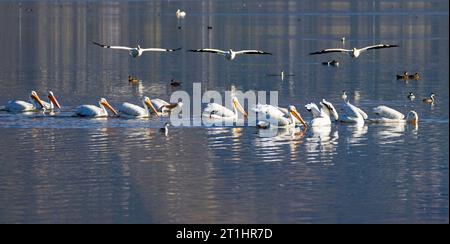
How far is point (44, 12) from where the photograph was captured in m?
92.3

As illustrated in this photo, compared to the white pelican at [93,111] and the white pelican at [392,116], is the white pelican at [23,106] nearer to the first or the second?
the white pelican at [93,111]

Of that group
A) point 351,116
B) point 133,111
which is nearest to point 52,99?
point 133,111

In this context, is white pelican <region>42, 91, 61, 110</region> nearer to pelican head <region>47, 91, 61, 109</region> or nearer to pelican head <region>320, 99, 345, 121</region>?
pelican head <region>47, 91, 61, 109</region>

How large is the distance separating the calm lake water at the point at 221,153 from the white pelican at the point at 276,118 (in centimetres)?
35

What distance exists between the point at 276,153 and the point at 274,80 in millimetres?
14782

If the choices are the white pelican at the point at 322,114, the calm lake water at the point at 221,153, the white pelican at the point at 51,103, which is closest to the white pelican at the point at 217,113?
the calm lake water at the point at 221,153

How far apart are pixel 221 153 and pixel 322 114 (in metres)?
4.17

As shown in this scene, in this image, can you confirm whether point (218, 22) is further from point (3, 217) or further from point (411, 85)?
point (3, 217)

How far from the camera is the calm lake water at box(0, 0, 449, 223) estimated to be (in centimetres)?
1720

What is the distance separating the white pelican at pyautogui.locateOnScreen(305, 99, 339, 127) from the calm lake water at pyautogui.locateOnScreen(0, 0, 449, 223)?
0.45 m

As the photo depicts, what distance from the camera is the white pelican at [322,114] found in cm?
2536

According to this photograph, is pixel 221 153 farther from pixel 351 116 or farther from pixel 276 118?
pixel 351 116

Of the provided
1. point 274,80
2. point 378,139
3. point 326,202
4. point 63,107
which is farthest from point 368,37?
point 326,202

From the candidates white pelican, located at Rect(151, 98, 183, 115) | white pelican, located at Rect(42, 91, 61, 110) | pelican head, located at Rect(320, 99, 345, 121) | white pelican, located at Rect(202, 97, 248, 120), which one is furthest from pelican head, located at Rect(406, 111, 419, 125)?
white pelican, located at Rect(42, 91, 61, 110)
